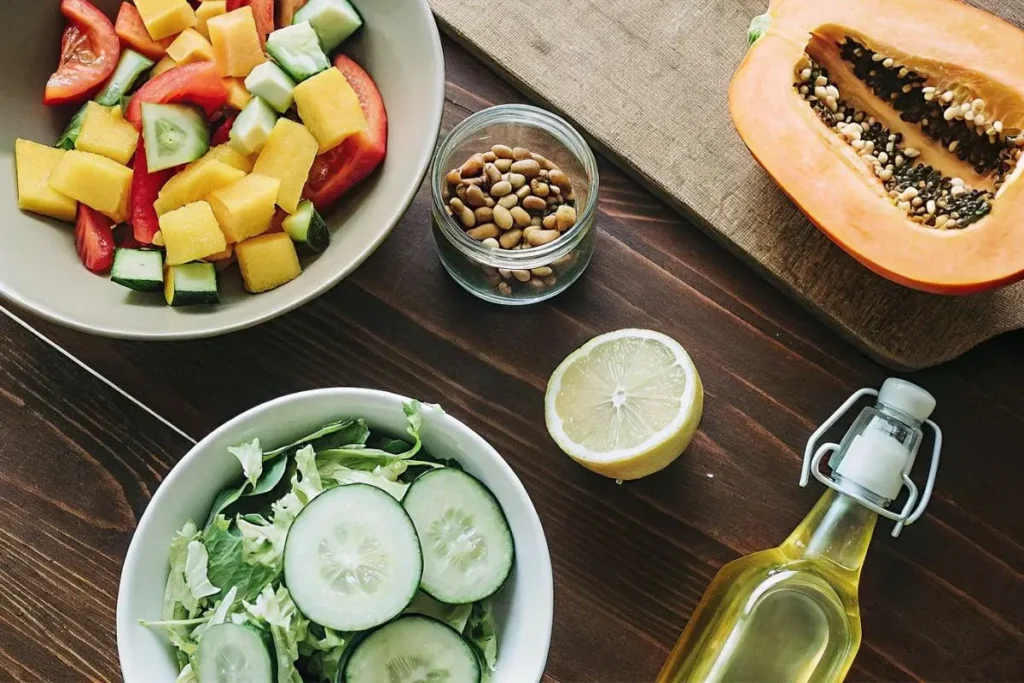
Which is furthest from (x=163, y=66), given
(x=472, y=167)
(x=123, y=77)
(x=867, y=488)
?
(x=867, y=488)

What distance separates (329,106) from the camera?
98cm

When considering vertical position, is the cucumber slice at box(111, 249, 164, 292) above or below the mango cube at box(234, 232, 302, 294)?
below

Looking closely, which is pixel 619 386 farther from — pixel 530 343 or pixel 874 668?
pixel 874 668

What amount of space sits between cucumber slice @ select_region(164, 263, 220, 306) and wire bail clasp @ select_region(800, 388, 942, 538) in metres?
0.69

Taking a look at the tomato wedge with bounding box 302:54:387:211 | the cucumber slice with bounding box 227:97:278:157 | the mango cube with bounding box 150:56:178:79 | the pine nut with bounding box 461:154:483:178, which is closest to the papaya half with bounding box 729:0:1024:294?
the pine nut with bounding box 461:154:483:178

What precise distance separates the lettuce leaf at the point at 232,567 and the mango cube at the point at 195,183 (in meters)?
0.34

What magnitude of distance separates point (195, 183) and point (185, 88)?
104 millimetres

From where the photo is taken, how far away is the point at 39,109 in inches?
41.6

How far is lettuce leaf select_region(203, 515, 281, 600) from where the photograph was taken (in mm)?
878

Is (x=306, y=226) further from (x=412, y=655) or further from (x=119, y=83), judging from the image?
(x=412, y=655)

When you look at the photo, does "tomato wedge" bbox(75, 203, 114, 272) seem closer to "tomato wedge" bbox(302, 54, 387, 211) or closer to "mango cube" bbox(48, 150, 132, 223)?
"mango cube" bbox(48, 150, 132, 223)

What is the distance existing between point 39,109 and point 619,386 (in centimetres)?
74

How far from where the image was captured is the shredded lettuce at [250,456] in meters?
0.91

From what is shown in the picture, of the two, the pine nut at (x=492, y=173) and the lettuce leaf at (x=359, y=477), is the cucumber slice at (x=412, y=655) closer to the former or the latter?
the lettuce leaf at (x=359, y=477)
